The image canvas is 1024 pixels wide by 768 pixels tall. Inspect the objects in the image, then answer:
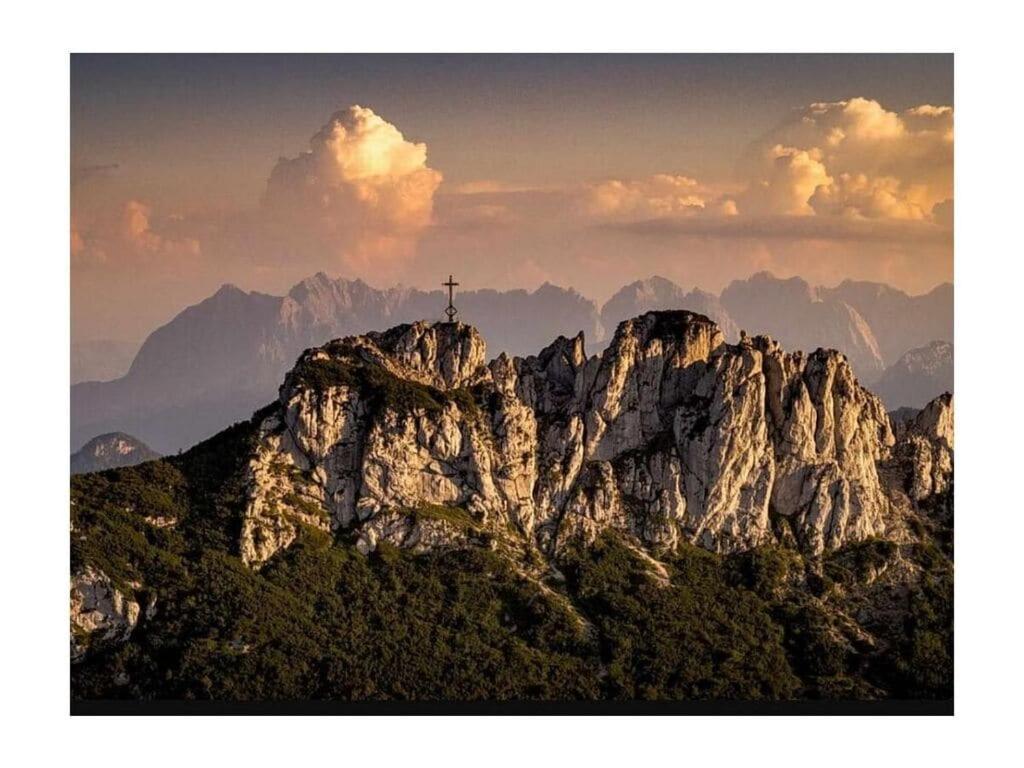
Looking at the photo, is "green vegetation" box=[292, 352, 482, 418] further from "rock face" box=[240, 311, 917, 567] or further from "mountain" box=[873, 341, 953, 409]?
"mountain" box=[873, 341, 953, 409]

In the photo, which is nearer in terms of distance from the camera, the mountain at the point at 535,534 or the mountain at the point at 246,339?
the mountain at the point at 535,534

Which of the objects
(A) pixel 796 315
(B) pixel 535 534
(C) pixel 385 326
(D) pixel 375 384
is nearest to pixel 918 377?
(A) pixel 796 315

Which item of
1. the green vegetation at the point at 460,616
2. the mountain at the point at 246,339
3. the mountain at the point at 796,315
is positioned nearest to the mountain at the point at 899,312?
the mountain at the point at 796,315

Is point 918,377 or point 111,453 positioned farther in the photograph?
point 918,377

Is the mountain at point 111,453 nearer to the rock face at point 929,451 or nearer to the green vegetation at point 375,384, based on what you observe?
the green vegetation at point 375,384

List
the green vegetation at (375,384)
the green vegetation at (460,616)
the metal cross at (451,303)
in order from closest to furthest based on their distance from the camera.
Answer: the green vegetation at (460,616) → the green vegetation at (375,384) → the metal cross at (451,303)

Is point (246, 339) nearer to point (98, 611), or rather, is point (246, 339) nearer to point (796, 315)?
point (98, 611)

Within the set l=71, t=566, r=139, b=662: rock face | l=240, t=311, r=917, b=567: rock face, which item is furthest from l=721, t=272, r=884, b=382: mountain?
l=71, t=566, r=139, b=662: rock face
